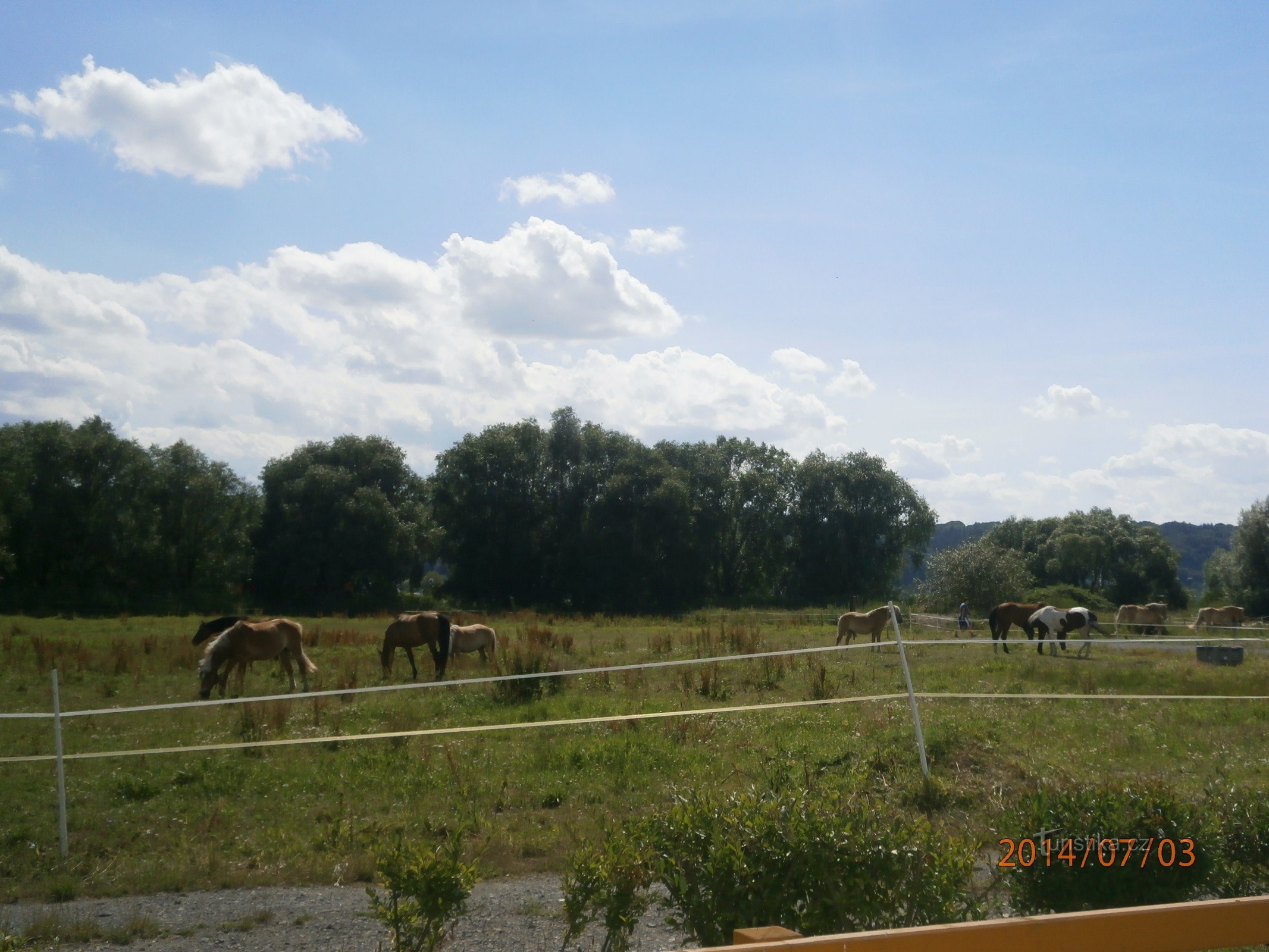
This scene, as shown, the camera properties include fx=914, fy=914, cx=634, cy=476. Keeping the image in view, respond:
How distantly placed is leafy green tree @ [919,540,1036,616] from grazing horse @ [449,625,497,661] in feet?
100

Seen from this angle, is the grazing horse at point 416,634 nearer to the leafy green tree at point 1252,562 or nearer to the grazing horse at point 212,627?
the grazing horse at point 212,627

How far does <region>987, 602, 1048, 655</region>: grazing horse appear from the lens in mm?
23875

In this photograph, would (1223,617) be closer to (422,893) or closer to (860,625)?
(860,625)

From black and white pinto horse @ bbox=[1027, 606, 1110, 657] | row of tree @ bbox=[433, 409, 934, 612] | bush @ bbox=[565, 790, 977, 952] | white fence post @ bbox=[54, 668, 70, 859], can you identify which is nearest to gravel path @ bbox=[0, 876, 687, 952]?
bush @ bbox=[565, 790, 977, 952]

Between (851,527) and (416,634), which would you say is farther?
(851,527)

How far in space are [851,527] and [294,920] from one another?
2485 inches

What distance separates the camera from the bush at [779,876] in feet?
12.3

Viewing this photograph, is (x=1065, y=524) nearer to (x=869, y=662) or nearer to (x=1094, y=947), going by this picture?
(x=869, y=662)

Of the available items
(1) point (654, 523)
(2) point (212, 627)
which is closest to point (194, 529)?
(1) point (654, 523)

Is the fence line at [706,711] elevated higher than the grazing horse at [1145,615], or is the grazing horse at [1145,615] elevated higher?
the fence line at [706,711]

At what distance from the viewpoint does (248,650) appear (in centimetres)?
1455

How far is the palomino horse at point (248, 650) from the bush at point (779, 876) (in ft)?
38.3

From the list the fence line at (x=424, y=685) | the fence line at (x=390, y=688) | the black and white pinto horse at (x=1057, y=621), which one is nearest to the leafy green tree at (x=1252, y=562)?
the black and white pinto horse at (x=1057, y=621)

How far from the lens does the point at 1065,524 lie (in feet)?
260
